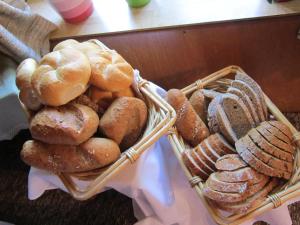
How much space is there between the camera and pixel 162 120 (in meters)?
0.68

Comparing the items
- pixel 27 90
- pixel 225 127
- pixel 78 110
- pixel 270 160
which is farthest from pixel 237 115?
pixel 27 90

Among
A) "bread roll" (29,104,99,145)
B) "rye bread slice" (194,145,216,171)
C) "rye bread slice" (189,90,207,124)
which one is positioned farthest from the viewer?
"rye bread slice" (189,90,207,124)

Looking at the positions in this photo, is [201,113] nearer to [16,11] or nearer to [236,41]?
[236,41]

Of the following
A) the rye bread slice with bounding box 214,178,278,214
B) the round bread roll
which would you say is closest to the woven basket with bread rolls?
the round bread roll

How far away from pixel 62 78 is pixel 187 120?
13.3 inches

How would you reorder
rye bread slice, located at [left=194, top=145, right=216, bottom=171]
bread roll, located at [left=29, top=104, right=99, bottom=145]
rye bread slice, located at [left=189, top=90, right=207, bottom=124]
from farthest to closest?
rye bread slice, located at [left=189, top=90, right=207, bottom=124] → rye bread slice, located at [left=194, top=145, right=216, bottom=171] → bread roll, located at [left=29, top=104, right=99, bottom=145]

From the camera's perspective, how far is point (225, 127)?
0.76 meters

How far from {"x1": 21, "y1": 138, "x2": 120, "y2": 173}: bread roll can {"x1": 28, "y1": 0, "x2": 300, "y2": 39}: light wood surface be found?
43 cm

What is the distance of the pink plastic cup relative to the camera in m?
0.89

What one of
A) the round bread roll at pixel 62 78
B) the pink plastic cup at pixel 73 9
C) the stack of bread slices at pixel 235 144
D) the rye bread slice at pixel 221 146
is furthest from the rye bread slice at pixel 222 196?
the pink plastic cup at pixel 73 9

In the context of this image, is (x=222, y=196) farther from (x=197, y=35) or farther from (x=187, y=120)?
(x=197, y=35)

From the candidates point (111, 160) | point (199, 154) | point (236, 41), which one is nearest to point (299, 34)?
point (236, 41)

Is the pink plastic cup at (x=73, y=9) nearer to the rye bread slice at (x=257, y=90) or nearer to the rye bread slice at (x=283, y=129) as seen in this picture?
the rye bread slice at (x=257, y=90)

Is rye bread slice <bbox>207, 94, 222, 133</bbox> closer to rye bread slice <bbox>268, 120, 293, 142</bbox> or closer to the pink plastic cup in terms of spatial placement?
rye bread slice <bbox>268, 120, 293, 142</bbox>
